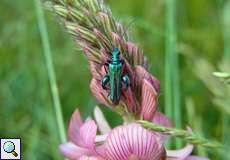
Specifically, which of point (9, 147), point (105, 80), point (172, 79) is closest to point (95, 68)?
point (105, 80)

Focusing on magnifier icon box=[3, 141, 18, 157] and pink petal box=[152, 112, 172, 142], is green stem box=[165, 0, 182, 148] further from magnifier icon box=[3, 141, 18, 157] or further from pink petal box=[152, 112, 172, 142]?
pink petal box=[152, 112, 172, 142]

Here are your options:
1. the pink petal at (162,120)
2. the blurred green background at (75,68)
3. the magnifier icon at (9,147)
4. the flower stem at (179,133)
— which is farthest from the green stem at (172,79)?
the flower stem at (179,133)

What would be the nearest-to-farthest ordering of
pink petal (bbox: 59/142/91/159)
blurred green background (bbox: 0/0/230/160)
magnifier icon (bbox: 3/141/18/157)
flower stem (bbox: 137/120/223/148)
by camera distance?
flower stem (bbox: 137/120/223/148)
pink petal (bbox: 59/142/91/159)
magnifier icon (bbox: 3/141/18/157)
blurred green background (bbox: 0/0/230/160)

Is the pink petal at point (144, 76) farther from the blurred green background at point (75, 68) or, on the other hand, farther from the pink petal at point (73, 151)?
the blurred green background at point (75, 68)

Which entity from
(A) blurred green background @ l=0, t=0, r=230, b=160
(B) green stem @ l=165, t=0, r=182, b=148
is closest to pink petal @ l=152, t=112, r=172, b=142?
(A) blurred green background @ l=0, t=0, r=230, b=160

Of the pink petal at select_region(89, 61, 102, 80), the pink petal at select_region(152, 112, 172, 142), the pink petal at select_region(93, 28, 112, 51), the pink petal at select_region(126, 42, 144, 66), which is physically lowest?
the pink petal at select_region(152, 112, 172, 142)

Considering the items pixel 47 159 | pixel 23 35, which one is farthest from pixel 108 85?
pixel 23 35

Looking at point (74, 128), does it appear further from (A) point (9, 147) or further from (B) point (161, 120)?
(A) point (9, 147)
